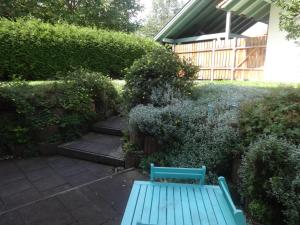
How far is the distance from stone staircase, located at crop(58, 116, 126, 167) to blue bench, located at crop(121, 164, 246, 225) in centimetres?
206

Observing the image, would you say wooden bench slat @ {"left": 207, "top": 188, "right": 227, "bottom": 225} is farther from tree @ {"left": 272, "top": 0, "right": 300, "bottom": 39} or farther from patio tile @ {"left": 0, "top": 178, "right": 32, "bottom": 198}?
tree @ {"left": 272, "top": 0, "right": 300, "bottom": 39}

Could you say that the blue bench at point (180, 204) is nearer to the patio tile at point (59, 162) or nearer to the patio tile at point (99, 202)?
the patio tile at point (99, 202)

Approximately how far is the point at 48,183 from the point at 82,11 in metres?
16.4

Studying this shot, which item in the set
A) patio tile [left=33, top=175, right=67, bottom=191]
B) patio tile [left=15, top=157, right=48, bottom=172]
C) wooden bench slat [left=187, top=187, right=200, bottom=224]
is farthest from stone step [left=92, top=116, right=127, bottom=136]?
wooden bench slat [left=187, top=187, right=200, bottom=224]

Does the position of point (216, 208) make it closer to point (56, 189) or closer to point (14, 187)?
point (56, 189)

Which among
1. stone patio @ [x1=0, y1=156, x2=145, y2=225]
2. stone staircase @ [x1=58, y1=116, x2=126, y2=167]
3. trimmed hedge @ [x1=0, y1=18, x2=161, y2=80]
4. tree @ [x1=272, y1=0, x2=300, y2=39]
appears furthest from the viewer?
trimmed hedge @ [x1=0, y1=18, x2=161, y2=80]

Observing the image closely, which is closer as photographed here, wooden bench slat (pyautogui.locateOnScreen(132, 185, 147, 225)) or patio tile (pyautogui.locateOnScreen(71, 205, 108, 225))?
wooden bench slat (pyautogui.locateOnScreen(132, 185, 147, 225))

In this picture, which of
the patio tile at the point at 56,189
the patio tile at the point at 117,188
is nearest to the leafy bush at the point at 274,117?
the patio tile at the point at 117,188

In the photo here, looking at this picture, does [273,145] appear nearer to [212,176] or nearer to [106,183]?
[212,176]

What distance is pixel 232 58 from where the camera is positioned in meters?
11.0

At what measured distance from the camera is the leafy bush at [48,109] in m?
4.90

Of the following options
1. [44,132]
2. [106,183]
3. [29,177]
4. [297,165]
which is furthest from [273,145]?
[44,132]

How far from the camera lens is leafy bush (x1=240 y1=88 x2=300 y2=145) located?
9.24 feet

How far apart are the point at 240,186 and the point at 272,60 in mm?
7270
